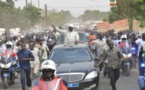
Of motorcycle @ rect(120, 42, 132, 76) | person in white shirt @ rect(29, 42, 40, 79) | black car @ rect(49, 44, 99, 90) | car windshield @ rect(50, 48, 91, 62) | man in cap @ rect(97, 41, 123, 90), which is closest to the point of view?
black car @ rect(49, 44, 99, 90)

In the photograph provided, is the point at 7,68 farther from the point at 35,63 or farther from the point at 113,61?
the point at 113,61

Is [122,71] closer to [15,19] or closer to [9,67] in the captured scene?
[9,67]

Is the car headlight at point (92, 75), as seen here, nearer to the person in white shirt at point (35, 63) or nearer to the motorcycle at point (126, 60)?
the person in white shirt at point (35, 63)

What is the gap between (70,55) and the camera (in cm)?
1259

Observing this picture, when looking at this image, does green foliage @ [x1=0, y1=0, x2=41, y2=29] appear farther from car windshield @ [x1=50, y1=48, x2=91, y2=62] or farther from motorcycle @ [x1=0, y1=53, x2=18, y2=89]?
car windshield @ [x1=50, y1=48, x2=91, y2=62]

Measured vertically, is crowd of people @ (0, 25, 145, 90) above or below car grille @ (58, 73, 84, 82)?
above

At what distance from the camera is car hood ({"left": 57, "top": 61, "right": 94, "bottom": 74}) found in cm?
1138

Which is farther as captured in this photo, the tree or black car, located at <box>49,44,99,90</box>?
the tree

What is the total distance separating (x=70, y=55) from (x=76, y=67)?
1.02 m

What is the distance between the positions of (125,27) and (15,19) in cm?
4247

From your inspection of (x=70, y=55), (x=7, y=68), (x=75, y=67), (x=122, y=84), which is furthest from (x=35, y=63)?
(x=75, y=67)

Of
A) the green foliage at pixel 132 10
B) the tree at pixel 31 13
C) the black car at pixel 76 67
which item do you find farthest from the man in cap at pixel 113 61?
the tree at pixel 31 13

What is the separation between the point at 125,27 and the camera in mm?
26094

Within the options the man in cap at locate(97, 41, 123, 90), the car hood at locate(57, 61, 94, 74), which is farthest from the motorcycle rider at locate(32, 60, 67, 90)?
the man in cap at locate(97, 41, 123, 90)
